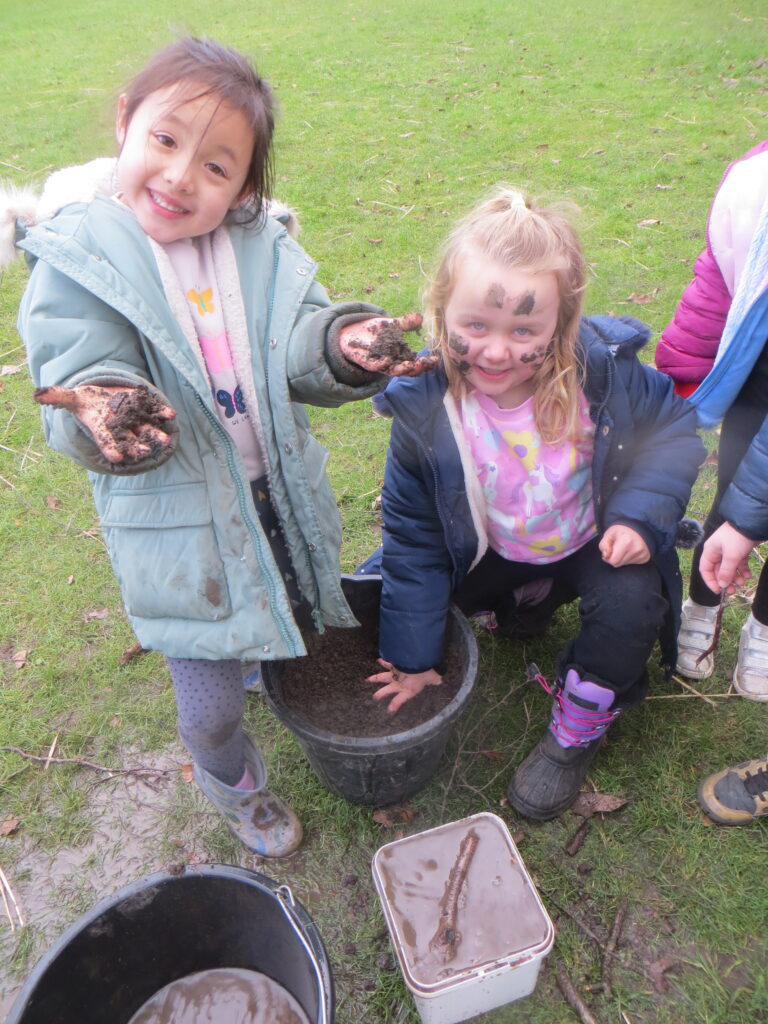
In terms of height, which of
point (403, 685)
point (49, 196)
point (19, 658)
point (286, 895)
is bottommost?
point (19, 658)

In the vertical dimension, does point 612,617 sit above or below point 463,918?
above

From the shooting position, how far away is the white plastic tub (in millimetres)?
1688

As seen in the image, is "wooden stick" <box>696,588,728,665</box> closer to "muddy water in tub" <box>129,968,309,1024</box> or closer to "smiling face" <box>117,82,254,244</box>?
"muddy water in tub" <box>129,968,309,1024</box>

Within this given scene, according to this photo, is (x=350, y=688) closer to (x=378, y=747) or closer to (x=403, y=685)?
(x=403, y=685)

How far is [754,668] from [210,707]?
1.79 m

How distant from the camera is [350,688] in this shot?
246cm

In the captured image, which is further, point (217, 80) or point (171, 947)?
point (171, 947)

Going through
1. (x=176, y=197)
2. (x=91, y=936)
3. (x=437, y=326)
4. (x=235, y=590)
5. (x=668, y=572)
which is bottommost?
(x=91, y=936)

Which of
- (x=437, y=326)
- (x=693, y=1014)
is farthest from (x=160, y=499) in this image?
(x=693, y=1014)

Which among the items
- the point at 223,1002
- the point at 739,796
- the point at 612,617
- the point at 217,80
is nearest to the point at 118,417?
the point at 217,80

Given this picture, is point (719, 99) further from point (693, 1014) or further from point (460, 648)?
point (693, 1014)

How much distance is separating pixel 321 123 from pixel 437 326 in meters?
6.88

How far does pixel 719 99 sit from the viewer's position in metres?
7.50

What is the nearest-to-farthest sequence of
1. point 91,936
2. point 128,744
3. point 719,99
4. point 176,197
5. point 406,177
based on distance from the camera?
point 176,197
point 91,936
point 128,744
point 406,177
point 719,99
